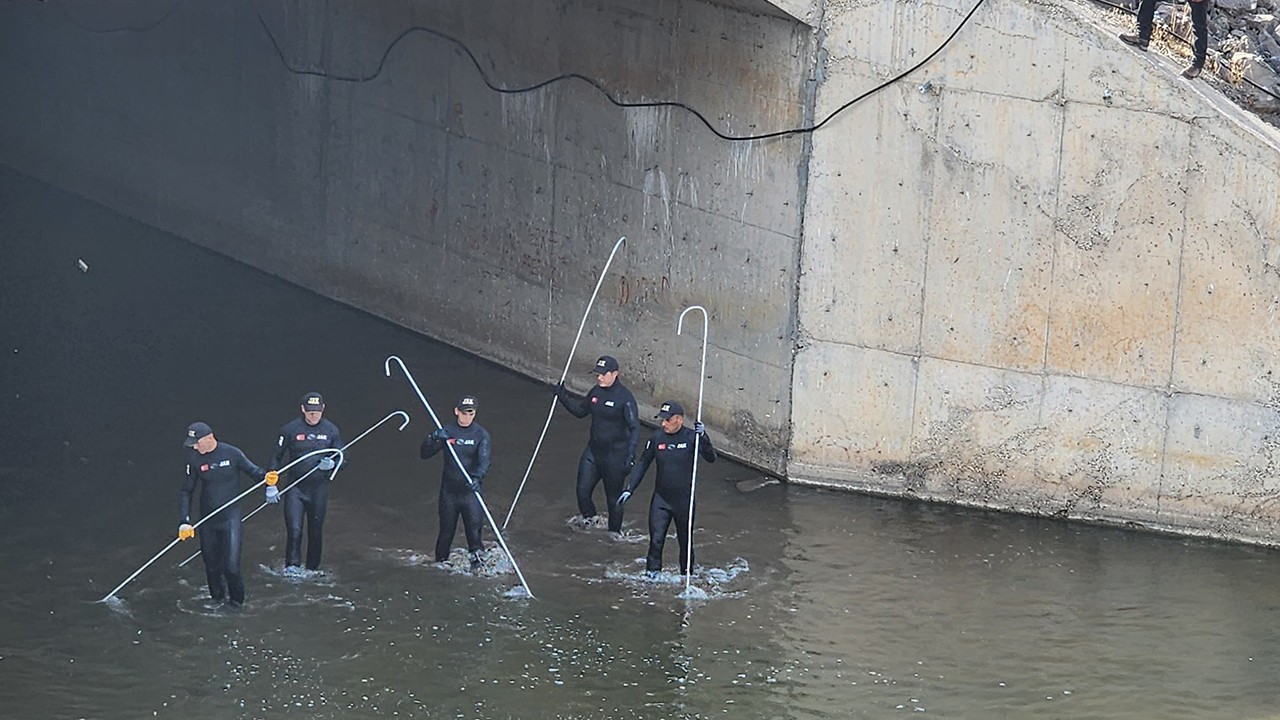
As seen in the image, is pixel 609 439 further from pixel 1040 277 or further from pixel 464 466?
pixel 1040 277

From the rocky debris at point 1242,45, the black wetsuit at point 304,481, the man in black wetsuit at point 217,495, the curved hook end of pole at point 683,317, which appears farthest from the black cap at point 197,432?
the rocky debris at point 1242,45

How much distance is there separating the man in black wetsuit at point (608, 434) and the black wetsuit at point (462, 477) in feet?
3.58

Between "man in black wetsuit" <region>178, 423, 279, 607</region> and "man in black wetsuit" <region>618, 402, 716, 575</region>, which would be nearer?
"man in black wetsuit" <region>178, 423, 279, 607</region>

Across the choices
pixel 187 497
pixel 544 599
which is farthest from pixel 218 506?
pixel 544 599

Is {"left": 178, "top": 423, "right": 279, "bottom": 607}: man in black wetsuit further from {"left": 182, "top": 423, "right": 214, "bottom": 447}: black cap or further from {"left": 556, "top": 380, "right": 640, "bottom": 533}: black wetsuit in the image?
{"left": 556, "top": 380, "right": 640, "bottom": 533}: black wetsuit

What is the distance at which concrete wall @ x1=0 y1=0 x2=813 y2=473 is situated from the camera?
17406mm

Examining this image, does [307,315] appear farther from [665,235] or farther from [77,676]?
[77,676]

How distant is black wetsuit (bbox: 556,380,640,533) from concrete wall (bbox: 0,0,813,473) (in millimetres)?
1996

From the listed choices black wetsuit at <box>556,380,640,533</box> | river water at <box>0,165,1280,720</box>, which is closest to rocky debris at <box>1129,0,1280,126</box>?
river water at <box>0,165,1280,720</box>

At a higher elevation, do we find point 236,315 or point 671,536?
point 236,315

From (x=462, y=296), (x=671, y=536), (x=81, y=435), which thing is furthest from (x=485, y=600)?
(x=462, y=296)

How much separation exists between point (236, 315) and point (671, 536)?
25.7 feet

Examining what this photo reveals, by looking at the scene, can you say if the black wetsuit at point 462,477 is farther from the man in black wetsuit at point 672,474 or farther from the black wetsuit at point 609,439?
the man in black wetsuit at point 672,474

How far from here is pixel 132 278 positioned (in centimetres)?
2319
